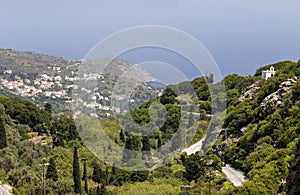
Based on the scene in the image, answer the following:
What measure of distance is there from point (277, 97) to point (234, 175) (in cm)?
460

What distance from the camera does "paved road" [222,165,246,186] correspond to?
571 inches

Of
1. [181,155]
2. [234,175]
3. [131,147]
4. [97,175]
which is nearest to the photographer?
[131,147]

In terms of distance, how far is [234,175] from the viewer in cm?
1566

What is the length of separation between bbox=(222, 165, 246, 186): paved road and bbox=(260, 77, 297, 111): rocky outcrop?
3.19m

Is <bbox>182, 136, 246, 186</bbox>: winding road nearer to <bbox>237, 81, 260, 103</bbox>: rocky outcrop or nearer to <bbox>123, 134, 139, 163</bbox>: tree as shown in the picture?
<bbox>123, 134, 139, 163</bbox>: tree

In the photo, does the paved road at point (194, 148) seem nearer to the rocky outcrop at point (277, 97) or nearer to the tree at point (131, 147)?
the tree at point (131, 147)

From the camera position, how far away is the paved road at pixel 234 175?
1450cm

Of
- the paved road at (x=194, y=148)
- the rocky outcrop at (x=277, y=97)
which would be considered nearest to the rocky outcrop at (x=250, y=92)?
the rocky outcrop at (x=277, y=97)

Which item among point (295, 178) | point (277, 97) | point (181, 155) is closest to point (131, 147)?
point (181, 155)

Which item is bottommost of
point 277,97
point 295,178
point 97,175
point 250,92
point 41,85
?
point 97,175

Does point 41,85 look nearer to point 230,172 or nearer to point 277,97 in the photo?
point 277,97

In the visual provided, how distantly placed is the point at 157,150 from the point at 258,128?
19.4ft

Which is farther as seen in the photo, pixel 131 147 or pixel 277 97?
pixel 277 97

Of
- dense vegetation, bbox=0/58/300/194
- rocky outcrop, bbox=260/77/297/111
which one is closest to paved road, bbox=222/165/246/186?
dense vegetation, bbox=0/58/300/194
